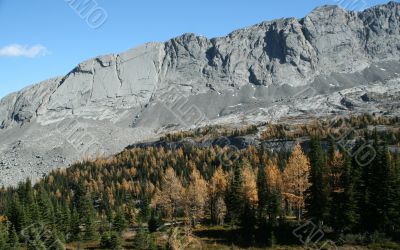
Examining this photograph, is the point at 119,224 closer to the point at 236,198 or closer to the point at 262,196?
the point at 236,198

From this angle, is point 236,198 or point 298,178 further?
point 236,198

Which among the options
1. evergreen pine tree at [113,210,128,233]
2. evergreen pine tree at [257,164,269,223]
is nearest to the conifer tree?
evergreen pine tree at [257,164,269,223]

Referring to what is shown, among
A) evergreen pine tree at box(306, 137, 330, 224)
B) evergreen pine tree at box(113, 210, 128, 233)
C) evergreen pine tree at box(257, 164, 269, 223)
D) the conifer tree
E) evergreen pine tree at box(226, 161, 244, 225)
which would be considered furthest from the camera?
evergreen pine tree at box(113, 210, 128, 233)

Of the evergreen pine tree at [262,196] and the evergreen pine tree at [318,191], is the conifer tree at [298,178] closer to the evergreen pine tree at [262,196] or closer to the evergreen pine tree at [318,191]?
the evergreen pine tree at [318,191]

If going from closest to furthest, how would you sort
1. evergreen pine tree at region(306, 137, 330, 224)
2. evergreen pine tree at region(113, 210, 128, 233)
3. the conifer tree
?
evergreen pine tree at region(306, 137, 330, 224)
the conifer tree
evergreen pine tree at region(113, 210, 128, 233)

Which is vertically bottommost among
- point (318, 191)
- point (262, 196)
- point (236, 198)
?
point (236, 198)

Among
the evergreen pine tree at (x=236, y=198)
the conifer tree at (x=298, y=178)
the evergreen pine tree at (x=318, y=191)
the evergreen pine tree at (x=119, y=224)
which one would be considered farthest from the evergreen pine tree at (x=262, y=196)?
the evergreen pine tree at (x=119, y=224)

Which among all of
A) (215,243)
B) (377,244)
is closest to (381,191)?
(377,244)

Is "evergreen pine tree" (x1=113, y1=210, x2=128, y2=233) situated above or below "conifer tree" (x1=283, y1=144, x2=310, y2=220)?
below

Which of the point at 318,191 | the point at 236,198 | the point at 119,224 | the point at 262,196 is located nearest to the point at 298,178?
the point at 262,196

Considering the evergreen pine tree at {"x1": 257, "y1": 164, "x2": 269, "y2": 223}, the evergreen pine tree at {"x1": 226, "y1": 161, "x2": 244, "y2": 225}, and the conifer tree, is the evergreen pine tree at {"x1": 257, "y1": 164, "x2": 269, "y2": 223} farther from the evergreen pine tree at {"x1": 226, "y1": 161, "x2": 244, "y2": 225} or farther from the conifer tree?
the conifer tree

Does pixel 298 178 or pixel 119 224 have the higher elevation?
pixel 298 178

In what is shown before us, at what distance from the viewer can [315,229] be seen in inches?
2768

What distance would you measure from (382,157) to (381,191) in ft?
17.2
